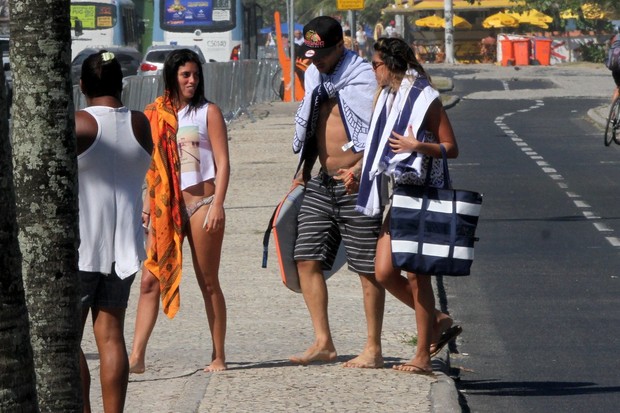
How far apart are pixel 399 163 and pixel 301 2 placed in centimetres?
10662

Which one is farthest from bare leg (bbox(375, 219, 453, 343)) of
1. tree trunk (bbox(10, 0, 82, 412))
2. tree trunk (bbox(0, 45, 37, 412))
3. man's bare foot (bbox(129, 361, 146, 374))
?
tree trunk (bbox(0, 45, 37, 412))

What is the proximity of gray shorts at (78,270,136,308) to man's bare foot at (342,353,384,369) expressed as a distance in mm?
1800

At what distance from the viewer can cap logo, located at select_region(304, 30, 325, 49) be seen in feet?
23.9

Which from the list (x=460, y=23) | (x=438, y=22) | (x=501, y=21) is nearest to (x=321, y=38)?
(x=501, y=21)

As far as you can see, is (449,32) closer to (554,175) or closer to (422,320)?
(554,175)

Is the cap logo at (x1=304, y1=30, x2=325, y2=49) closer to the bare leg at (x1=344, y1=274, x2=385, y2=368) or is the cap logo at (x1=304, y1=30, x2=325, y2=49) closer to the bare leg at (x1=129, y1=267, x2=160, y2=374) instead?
the bare leg at (x1=344, y1=274, x2=385, y2=368)

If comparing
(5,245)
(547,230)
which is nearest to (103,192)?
(5,245)

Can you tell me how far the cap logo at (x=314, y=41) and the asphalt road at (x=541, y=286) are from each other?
1.87 meters

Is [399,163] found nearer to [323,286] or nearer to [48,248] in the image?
[323,286]

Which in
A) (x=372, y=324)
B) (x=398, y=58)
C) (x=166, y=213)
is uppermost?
(x=398, y=58)

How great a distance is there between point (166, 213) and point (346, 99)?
106cm

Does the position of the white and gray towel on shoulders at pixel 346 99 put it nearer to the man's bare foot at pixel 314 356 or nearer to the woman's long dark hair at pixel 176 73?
the woman's long dark hair at pixel 176 73

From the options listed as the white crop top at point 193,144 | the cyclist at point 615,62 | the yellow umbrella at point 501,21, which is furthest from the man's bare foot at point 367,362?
the yellow umbrella at point 501,21

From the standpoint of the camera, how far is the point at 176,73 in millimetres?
7328
